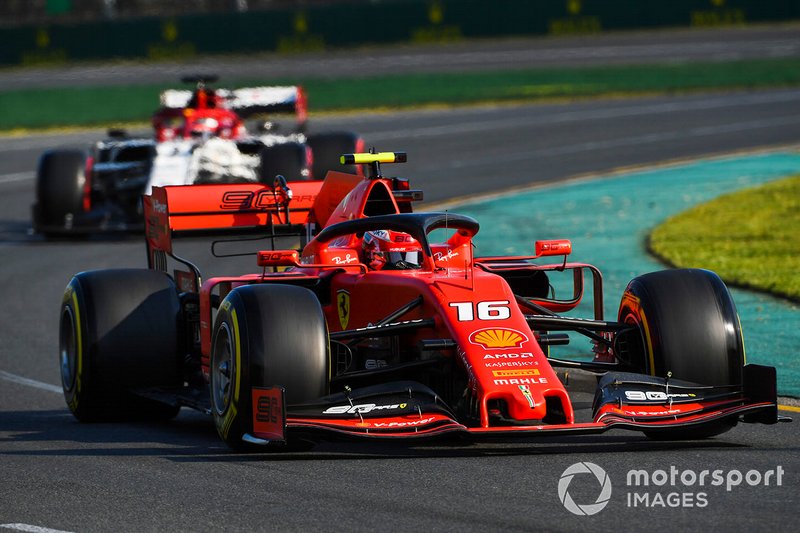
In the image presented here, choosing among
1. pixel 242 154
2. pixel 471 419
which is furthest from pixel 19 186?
pixel 471 419

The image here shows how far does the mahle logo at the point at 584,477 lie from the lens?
6648 millimetres

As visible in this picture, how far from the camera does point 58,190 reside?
66.7 ft

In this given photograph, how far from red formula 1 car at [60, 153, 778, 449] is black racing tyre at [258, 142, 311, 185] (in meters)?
9.14

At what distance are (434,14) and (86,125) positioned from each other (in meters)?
19.3

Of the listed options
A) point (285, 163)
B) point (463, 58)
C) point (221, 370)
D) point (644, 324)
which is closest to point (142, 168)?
point (285, 163)

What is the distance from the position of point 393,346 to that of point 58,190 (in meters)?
12.4

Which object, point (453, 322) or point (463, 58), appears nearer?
point (453, 322)

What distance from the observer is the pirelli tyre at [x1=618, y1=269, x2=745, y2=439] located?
8383mm

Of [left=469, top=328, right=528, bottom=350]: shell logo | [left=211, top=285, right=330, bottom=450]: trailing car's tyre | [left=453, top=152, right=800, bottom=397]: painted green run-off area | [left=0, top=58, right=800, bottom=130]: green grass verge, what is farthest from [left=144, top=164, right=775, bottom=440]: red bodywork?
[left=0, top=58, right=800, bottom=130]: green grass verge

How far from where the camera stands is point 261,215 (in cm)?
1160

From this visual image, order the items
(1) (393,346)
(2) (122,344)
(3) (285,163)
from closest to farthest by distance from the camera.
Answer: (1) (393,346), (2) (122,344), (3) (285,163)

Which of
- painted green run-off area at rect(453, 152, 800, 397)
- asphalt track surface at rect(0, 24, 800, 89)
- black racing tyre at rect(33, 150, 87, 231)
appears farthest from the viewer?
asphalt track surface at rect(0, 24, 800, 89)

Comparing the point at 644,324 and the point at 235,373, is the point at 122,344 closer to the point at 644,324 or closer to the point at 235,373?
the point at 235,373

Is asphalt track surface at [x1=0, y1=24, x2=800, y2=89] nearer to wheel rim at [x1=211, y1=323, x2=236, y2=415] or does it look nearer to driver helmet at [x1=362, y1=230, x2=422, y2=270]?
driver helmet at [x1=362, y1=230, x2=422, y2=270]
